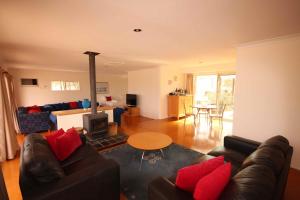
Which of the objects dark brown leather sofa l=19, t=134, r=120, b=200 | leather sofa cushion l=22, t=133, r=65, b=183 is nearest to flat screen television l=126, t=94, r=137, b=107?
dark brown leather sofa l=19, t=134, r=120, b=200

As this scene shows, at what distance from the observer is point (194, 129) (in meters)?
4.78

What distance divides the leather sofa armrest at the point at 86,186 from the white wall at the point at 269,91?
2.83 m

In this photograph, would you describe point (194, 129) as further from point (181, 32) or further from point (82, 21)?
point (82, 21)

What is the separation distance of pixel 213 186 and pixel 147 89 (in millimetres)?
5731

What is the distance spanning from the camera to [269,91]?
2.67 metres

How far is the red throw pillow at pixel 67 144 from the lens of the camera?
2093mm

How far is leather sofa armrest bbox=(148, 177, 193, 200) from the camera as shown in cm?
123

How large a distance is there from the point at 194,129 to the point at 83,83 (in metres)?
6.45

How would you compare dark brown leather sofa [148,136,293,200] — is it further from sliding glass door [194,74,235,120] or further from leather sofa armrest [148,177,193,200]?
sliding glass door [194,74,235,120]

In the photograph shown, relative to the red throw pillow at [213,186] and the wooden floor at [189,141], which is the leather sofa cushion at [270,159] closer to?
the red throw pillow at [213,186]

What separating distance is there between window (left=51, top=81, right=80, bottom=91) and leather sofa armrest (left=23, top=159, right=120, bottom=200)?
6931 millimetres

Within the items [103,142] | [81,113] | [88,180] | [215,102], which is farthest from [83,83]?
[88,180]

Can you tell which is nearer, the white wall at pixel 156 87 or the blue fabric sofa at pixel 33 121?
the blue fabric sofa at pixel 33 121

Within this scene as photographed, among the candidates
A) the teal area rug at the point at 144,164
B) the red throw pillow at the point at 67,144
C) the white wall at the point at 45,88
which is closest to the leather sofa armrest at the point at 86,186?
the teal area rug at the point at 144,164
